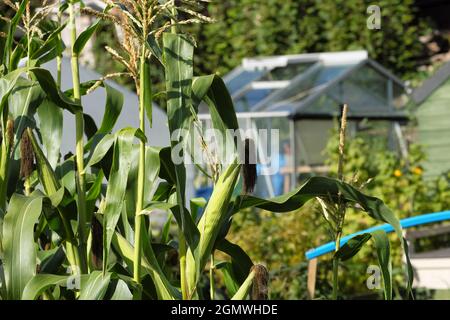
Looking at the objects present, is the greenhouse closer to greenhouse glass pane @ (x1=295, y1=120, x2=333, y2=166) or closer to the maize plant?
greenhouse glass pane @ (x1=295, y1=120, x2=333, y2=166)

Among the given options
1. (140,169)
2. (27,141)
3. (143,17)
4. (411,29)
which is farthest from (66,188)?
(411,29)

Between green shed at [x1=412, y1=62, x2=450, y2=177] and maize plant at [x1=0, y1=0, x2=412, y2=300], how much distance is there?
8.19 m

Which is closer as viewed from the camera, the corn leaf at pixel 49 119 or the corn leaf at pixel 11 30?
the corn leaf at pixel 11 30

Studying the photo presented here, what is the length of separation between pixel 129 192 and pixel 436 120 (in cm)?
870

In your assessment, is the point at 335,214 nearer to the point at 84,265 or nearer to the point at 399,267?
the point at 84,265

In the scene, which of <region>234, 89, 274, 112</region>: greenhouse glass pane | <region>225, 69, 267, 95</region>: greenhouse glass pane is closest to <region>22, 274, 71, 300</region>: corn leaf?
<region>234, 89, 274, 112</region>: greenhouse glass pane

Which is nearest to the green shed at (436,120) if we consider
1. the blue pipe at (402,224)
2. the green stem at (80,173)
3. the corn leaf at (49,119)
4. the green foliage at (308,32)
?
the green foliage at (308,32)

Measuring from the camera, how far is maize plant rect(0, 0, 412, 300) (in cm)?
217

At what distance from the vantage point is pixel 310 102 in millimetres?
10352

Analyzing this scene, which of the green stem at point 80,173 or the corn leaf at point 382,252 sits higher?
the green stem at point 80,173

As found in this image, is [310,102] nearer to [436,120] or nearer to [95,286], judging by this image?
[436,120]

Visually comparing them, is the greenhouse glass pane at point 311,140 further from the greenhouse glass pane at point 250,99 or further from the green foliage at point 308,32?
the green foliage at point 308,32

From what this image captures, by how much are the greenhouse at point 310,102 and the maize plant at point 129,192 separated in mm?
7469

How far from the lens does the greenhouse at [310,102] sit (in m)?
10.3
